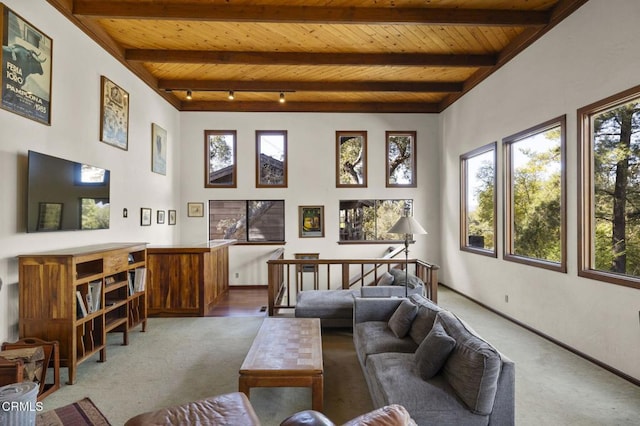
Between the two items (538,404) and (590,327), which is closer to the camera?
(538,404)

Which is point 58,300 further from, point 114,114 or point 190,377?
point 114,114

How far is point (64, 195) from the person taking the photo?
3467 millimetres

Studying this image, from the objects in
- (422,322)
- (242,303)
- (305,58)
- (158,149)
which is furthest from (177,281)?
(305,58)

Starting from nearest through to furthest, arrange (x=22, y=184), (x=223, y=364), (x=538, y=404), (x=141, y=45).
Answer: (x=538, y=404)
(x=22, y=184)
(x=223, y=364)
(x=141, y=45)

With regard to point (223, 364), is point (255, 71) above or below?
above

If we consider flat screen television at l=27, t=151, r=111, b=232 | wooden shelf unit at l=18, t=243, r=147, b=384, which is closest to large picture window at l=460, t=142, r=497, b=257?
wooden shelf unit at l=18, t=243, r=147, b=384

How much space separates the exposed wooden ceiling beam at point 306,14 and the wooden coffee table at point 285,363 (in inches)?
141

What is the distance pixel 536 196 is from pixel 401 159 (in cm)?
338

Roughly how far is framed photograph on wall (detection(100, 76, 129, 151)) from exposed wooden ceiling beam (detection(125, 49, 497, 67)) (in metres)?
0.68

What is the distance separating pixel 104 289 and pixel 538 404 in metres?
4.13

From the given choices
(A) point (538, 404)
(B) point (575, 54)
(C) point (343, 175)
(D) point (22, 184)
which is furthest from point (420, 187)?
(D) point (22, 184)

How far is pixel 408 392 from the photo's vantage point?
2.05 metres

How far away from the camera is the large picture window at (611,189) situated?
10.1ft

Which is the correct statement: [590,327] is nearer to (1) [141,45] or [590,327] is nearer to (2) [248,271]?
(2) [248,271]
